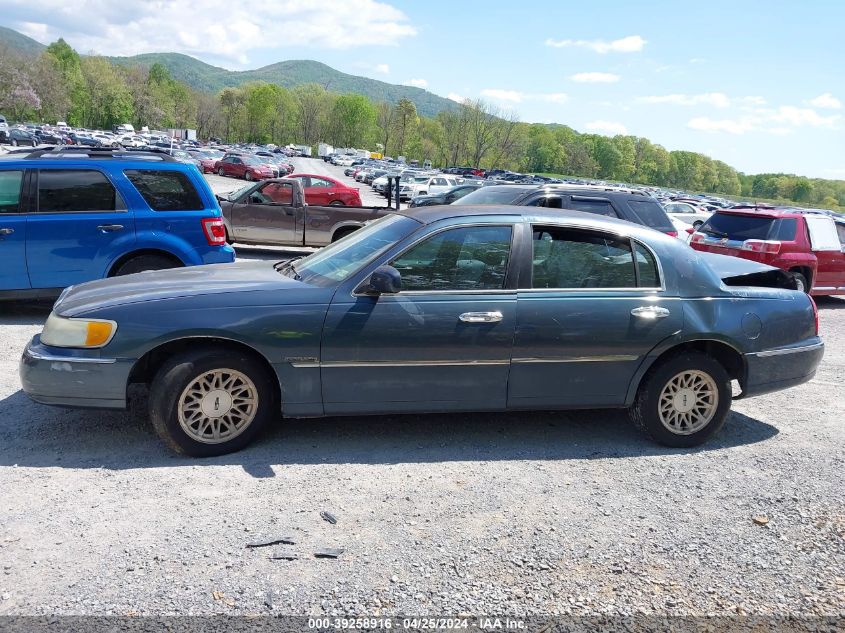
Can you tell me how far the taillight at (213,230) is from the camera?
302 inches

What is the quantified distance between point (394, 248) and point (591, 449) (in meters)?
1.93

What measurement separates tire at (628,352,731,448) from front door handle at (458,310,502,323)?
1.20 metres

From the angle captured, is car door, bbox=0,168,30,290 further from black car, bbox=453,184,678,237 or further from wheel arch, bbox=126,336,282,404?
black car, bbox=453,184,678,237

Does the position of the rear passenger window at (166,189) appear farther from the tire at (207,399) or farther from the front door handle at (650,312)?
the front door handle at (650,312)

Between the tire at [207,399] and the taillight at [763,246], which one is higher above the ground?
the taillight at [763,246]

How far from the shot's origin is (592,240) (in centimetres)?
471

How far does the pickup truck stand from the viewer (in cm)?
1387

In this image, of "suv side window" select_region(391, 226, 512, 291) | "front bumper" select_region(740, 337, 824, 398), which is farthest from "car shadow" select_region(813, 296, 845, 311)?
A: "suv side window" select_region(391, 226, 512, 291)

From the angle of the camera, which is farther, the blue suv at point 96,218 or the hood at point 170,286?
the blue suv at point 96,218

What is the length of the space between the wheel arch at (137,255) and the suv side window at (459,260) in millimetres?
4120

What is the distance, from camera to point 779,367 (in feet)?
16.2

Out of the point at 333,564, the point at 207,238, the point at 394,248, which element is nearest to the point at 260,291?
the point at 394,248

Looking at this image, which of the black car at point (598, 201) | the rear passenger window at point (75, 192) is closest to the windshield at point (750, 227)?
the black car at point (598, 201)

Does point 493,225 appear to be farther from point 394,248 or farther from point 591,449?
point 591,449
